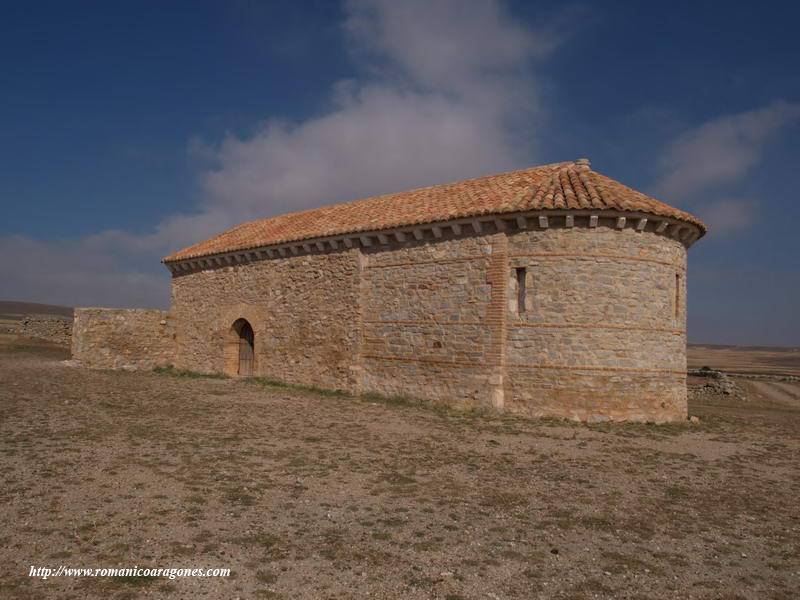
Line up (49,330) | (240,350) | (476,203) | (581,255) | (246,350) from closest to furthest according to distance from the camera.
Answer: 1. (581,255)
2. (476,203)
3. (246,350)
4. (240,350)
5. (49,330)

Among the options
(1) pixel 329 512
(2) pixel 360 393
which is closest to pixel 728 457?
(1) pixel 329 512

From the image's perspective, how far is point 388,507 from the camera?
5.71 meters

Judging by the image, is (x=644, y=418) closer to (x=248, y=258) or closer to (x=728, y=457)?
(x=728, y=457)

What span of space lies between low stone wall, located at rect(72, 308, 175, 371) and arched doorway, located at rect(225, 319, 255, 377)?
332 centimetres

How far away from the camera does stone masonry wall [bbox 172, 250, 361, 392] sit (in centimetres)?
1504

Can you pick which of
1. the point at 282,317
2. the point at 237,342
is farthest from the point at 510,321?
the point at 237,342

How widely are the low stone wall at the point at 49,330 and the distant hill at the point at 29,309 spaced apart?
65573 millimetres

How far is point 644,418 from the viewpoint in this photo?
38.8ft

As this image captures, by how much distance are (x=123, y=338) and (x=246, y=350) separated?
4439mm

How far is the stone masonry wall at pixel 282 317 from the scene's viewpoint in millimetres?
15039

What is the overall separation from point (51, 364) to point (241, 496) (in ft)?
54.6

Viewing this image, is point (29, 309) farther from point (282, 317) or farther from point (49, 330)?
point (282, 317)

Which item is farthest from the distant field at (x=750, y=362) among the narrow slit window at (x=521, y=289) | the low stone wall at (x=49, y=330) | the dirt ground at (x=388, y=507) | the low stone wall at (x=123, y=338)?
the low stone wall at (x=49, y=330)

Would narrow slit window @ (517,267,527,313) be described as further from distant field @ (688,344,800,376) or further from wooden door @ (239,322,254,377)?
distant field @ (688,344,800,376)
